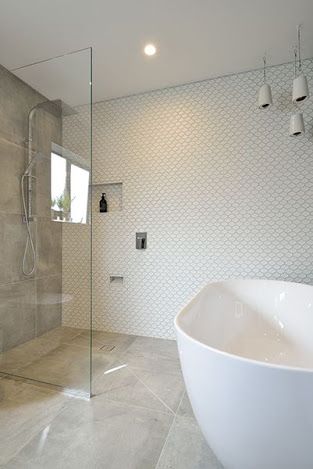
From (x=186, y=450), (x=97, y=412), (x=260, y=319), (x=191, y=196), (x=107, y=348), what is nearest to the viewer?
(x=186, y=450)

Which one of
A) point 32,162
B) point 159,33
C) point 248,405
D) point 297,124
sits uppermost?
point 159,33

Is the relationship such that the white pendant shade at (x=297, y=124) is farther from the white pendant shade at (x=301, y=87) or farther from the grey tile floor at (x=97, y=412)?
the grey tile floor at (x=97, y=412)

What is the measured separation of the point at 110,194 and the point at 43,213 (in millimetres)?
819

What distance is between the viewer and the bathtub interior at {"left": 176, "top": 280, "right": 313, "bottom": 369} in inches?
74.0

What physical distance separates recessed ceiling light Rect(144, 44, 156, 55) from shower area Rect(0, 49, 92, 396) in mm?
556

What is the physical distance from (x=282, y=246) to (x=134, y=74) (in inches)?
85.9

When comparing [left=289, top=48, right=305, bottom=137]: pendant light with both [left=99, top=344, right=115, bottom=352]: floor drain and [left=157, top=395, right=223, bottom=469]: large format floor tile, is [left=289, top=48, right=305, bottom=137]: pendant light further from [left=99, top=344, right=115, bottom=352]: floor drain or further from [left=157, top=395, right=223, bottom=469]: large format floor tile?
[left=99, top=344, right=115, bottom=352]: floor drain

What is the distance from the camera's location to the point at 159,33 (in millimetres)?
1927

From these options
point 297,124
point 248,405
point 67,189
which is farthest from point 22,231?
point 297,124

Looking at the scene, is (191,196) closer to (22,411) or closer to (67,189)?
(67,189)

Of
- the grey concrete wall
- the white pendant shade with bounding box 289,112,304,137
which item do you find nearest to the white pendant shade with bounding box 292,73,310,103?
the white pendant shade with bounding box 289,112,304,137

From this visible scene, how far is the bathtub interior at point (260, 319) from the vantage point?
1880 millimetres

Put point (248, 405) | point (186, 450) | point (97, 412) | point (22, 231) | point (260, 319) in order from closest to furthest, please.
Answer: point (248, 405)
point (186, 450)
point (97, 412)
point (260, 319)
point (22, 231)

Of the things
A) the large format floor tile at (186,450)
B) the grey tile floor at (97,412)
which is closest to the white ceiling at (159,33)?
the grey tile floor at (97,412)
